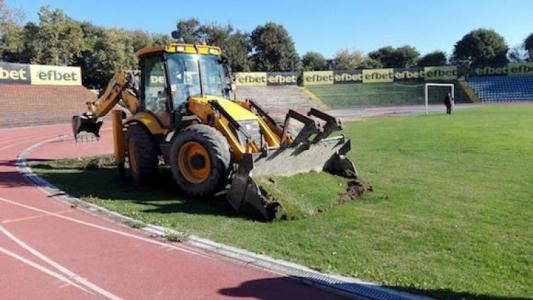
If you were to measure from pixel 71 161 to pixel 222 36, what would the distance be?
79.0 metres

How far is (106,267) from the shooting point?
252 inches

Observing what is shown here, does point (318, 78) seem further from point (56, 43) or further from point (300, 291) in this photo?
point (300, 291)

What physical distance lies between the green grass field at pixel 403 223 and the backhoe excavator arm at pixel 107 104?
1835 mm

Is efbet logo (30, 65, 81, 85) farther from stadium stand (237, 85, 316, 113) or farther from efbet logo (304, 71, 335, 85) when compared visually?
efbet logo (304, 71, 335, 85)

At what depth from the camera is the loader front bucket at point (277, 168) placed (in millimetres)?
8367

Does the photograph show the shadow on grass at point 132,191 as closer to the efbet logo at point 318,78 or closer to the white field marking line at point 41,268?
the white field marking line at point 41,268

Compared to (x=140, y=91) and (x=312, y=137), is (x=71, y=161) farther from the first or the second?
(x=312, y=137)

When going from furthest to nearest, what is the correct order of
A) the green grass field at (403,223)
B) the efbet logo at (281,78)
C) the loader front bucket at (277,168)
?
the efbet logo at (281,78) → the loader front bucket at (277,168) → the green grass field at (403,223)

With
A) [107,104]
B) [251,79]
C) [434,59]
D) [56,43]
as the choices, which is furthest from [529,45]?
[107,104]

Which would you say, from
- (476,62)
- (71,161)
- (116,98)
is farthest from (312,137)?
(476,62)

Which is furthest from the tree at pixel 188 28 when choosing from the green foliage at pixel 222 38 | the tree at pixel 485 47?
the tree at pixel 485 47

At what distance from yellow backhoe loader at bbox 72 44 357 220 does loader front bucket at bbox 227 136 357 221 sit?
2 cm

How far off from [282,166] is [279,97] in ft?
182

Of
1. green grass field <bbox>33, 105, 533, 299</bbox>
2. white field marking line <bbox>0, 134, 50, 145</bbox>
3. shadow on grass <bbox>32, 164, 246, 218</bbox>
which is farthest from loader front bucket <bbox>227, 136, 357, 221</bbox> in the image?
white field marking line <bbox>0, 134, 50, 145</bbox>
